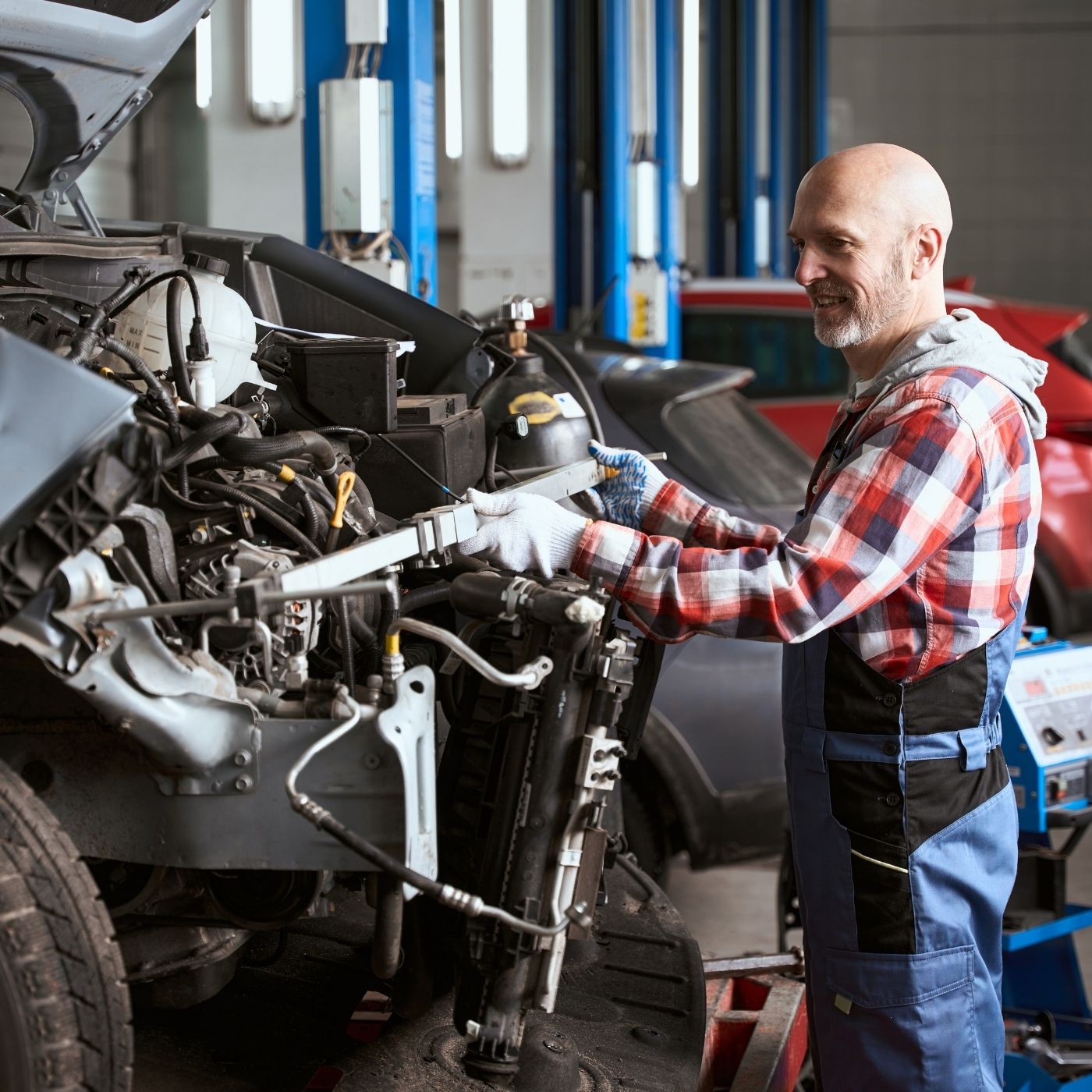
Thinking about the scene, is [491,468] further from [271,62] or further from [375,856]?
[271,62]

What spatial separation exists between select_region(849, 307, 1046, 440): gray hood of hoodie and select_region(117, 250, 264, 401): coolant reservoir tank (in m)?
0.99

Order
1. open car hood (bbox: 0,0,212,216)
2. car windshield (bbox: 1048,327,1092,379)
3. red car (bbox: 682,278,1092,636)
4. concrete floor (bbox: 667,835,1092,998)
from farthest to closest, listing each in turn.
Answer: car windshield (bbox: 1048,327,1092,379) → red car (bbox: 682,278,1092,636) → concrete floor (bbox: 667,835,1092,998) → open car hood (bbox: 0,0,212,216)

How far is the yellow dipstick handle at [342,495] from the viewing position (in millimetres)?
1920

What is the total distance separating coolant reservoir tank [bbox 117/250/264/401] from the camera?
2.17 m

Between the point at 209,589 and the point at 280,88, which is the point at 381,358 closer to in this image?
the point at 209,589

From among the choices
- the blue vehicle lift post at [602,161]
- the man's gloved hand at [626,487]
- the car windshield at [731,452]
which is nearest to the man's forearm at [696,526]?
the man's gloved hand at [626,487]

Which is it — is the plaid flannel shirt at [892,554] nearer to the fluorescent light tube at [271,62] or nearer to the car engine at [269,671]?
the car engine at [269,671]

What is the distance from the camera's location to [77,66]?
2.37 m

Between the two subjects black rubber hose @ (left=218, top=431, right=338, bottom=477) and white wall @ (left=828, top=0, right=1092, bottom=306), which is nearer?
black rubber hose @ (left=218, top=431, right=338, bottom=477)

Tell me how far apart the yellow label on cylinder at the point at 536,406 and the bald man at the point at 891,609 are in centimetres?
56

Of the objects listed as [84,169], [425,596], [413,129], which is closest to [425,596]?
[425,596]

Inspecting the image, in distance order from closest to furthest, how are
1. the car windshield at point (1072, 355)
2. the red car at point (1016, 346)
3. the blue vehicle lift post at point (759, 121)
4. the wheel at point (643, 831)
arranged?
1. the wheel at point (643, 831)
2. the red car at point (1016, 346)
3. the car windshield at point (1072, 355)
4. the blue vehicle lift post at point (759, 121)

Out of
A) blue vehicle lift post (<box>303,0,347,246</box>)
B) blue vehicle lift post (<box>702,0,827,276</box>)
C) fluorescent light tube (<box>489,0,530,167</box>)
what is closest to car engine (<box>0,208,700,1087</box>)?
blue vehicle lift post (<box>303,0,347,246</box>)

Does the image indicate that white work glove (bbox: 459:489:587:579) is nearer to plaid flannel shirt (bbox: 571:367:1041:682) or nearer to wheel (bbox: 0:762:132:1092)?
plaid flannel shirt (bbox: 571:367:1041:682)
